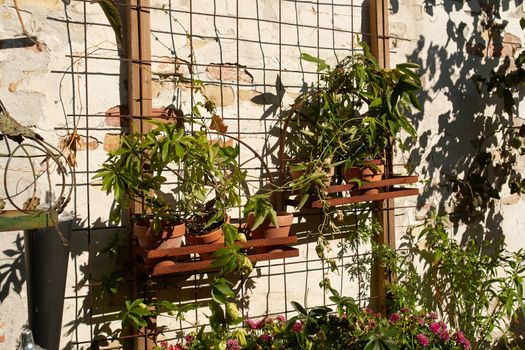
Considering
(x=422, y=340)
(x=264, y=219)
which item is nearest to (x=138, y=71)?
(x=264, y=219)

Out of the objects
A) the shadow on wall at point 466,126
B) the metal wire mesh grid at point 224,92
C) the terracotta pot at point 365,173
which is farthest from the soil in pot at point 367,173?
the shadow on wall at point 466,126

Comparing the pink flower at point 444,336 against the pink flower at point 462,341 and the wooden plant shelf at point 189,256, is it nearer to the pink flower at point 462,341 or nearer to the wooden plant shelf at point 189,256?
the pink flower at point 462,341

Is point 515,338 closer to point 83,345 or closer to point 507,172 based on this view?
point 507,172

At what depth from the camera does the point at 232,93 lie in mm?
2869

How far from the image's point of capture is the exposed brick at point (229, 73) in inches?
111

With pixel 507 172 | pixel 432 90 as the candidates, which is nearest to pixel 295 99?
pixel 432 90

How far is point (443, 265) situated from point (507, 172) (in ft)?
2.99

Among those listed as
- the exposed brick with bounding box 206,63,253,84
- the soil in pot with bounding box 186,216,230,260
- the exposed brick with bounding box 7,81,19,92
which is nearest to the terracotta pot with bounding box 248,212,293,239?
the soil in pot with bounding box 186,216,230,260

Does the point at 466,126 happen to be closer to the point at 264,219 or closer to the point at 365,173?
the point at 365,173

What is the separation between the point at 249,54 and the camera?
293 cm

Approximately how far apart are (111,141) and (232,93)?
2.13 ft

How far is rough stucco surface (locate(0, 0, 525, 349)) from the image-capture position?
2393 mm

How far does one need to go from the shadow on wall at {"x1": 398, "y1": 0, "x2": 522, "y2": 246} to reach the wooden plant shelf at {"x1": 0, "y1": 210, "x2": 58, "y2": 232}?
7.37 feet

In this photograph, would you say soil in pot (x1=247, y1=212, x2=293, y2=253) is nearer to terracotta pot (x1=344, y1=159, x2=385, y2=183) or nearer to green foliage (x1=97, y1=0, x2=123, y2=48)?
terracotta pot (x1=344, y1=159, x2=385, y2=183)
